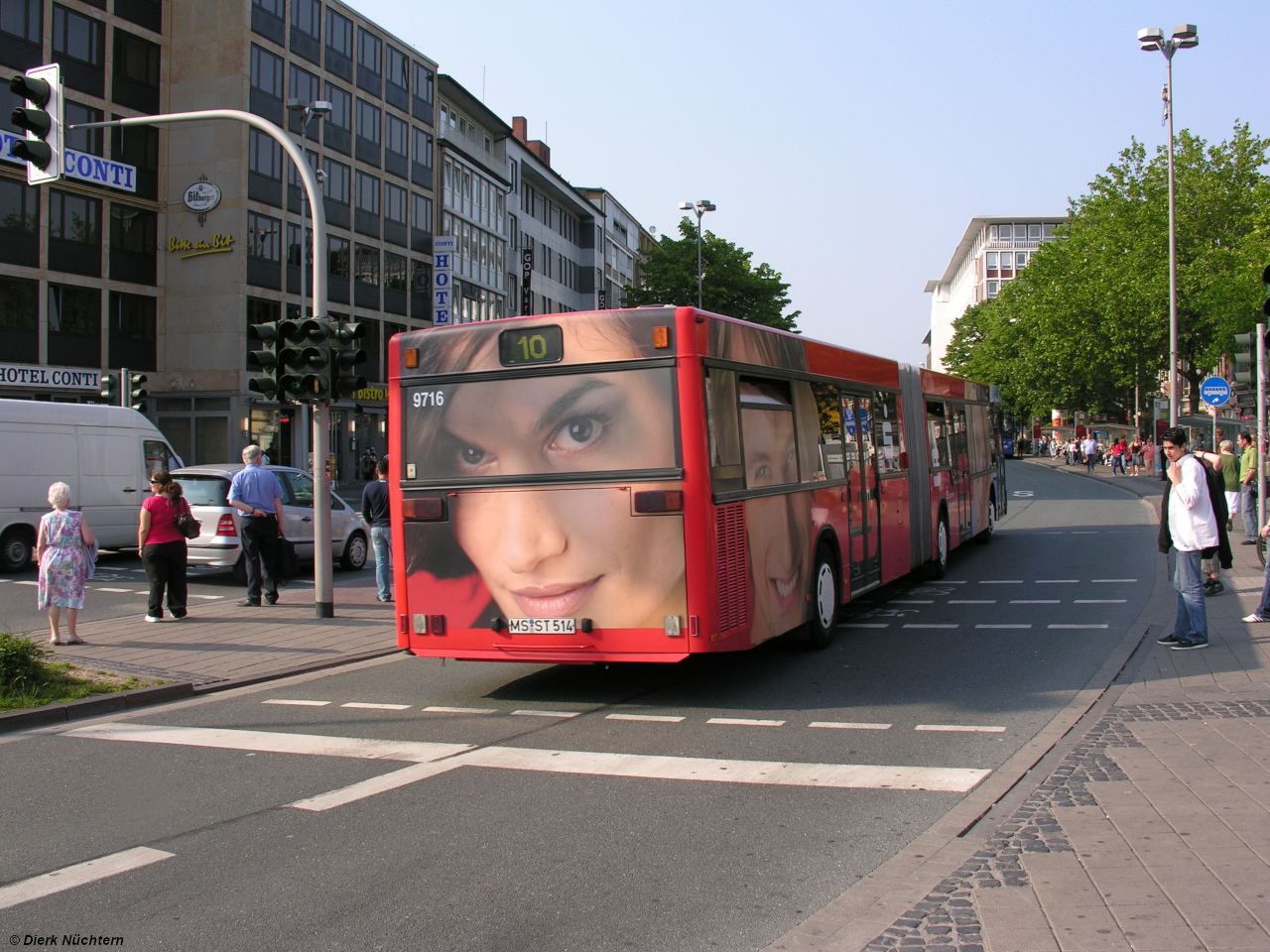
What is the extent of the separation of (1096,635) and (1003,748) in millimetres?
4754

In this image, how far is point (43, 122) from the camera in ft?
37.1

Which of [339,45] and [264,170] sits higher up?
[339,45]

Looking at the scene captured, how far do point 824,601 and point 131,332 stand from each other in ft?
130

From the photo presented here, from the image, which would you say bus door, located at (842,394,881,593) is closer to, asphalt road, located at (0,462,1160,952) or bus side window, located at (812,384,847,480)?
bus side window, located at (812,384,847,480)

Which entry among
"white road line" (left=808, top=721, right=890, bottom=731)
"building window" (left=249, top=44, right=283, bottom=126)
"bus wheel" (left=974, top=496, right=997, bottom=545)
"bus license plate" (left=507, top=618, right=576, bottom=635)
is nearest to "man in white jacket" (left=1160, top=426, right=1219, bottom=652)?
"white road line" (left=808, top=721, right=890, bottom=731)

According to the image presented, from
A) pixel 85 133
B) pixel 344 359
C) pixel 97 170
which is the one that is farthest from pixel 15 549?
pixel 85 133

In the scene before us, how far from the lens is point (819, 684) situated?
29.4ft

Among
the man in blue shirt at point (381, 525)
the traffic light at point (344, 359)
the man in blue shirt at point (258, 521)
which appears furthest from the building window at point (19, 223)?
the traffic light at point (344, 359)

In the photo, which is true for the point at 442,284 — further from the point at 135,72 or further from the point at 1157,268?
the point at 1157,268

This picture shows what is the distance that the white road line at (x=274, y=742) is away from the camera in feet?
23.2

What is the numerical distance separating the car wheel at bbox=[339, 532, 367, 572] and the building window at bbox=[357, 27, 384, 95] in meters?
39.3

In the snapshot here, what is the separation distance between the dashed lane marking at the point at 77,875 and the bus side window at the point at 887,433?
30.1 feet

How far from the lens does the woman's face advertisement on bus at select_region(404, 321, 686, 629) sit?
317 inches

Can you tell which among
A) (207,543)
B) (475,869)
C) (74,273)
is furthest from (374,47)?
(475,869)
